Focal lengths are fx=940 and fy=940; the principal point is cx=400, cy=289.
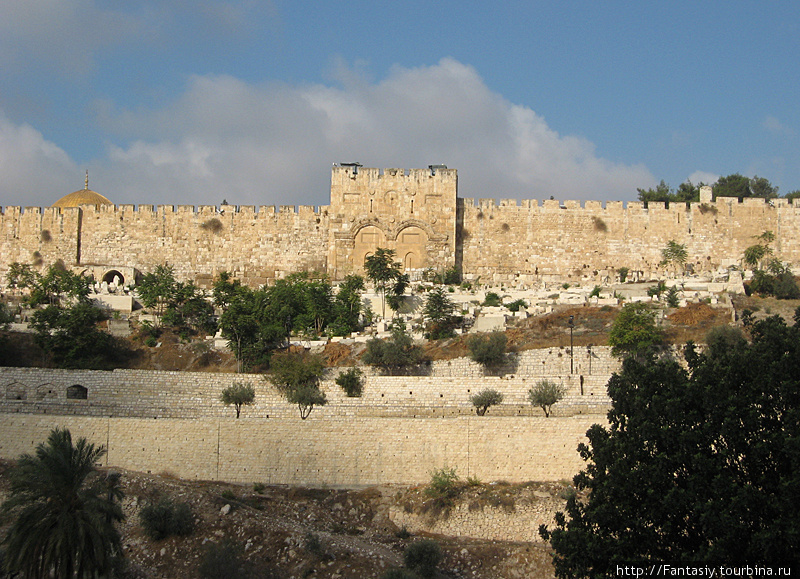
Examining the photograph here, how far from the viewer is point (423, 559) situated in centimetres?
1574

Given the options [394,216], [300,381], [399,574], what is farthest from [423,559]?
[394,216]

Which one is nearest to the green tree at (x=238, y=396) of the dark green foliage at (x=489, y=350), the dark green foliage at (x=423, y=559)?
the dark green foliage at (x=489, y=350)

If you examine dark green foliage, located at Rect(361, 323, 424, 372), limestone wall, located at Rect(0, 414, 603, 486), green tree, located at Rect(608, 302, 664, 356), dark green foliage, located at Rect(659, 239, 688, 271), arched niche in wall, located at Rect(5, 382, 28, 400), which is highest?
dark green foliage, located at Rect(659, 239, 688, 271)

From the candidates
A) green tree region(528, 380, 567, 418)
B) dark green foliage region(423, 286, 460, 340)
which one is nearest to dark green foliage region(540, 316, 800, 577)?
green tree region(528, 380, 567, 418)

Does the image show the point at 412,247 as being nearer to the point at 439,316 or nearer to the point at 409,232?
the point at 409,232

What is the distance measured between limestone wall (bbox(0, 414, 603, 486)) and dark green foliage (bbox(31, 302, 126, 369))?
5.10 m

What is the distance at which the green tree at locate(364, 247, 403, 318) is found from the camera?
28.5m

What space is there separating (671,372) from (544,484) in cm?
495

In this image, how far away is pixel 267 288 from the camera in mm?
29484

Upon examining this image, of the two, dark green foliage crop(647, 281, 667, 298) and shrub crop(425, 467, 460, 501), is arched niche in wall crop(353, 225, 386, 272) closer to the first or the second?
dark green foliage crop(647, 281, 667, 298)

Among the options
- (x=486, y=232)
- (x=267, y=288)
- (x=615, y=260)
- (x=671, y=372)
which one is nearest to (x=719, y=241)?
(x=615, y=260)

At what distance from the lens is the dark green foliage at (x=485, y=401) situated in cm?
2061

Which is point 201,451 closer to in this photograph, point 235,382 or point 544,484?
point 235,382

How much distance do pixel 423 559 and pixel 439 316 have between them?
36.5 feet
